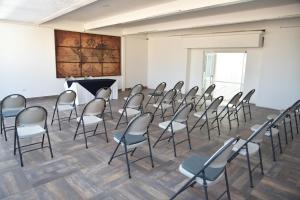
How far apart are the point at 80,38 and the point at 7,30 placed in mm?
2392

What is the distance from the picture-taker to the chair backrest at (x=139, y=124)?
8.89 feet

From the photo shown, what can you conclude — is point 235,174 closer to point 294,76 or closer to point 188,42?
point 294,76

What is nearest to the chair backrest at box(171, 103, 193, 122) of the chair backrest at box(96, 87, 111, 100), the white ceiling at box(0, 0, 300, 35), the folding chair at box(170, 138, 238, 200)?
the folding chair at box(170, 138, 238, 200)

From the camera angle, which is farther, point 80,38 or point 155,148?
point 80,38

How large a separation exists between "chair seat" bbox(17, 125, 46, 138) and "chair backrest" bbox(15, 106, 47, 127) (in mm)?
57

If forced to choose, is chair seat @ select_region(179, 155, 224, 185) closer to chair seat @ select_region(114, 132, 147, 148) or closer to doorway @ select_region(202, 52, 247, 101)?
chair seat @ select_region(114, 132, 147, 148)

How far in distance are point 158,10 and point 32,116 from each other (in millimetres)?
3726

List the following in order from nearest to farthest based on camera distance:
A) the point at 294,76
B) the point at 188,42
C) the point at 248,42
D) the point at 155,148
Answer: the point at 155,148
the point at 294,76
the point at 248,42
the point at 188,42

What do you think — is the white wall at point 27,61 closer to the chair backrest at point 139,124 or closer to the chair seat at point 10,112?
the chair seat at point 10,112

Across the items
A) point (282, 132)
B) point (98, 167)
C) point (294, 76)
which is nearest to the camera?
point (98, 167)

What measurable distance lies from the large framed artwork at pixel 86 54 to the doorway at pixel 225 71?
3.90 metres

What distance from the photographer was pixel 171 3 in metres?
5.01

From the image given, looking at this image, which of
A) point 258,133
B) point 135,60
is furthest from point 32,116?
point 135,60

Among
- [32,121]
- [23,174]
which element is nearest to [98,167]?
[23,174]
